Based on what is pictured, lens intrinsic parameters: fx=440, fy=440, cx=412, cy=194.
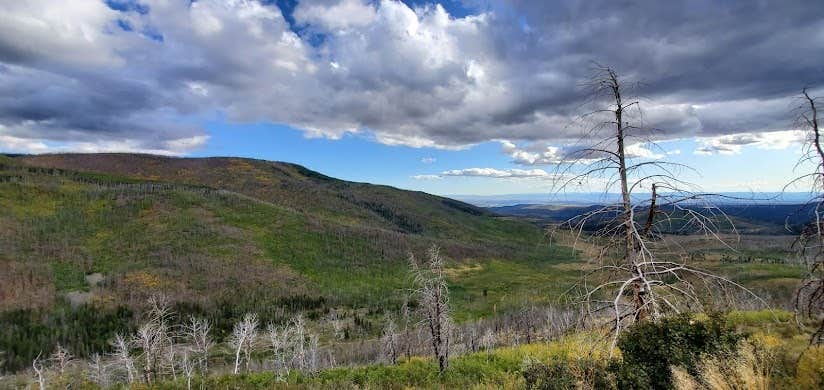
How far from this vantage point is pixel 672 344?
30.4ft

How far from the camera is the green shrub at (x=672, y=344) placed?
30.3ft

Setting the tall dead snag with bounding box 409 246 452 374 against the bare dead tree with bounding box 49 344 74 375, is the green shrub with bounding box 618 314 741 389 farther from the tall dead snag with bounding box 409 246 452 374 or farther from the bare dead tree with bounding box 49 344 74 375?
the bare dead tree with bounding box 49 344 74 375

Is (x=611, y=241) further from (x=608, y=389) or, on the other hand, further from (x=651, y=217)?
(x=608, y=389)

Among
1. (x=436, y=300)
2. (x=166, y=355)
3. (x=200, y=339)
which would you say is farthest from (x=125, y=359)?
(x=436, y=300)

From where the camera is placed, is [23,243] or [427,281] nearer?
[427,281]

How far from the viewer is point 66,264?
178125 millimetres

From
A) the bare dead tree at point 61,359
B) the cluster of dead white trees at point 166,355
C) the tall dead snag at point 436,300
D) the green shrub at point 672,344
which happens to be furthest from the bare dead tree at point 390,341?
the green shrub at point 672,344

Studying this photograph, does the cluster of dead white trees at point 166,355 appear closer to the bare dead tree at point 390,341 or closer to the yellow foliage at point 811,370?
the bare dead tree at point 390,341

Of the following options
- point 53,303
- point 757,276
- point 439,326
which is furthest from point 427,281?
point 757,276

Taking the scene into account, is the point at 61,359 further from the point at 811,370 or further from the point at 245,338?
the point at 811,370

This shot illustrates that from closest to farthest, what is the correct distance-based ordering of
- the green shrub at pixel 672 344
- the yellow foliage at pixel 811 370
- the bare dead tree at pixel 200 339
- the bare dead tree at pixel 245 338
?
the yellow foliage at pixel 811 370 → the green shrub at pixel 672 344 → the bare dead tree at pixel 245 338 → the bare dead tree at pixel 200 339

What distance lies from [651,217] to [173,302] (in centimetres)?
18157

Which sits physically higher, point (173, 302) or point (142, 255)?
point (142, 255)

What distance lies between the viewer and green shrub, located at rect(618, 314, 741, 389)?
9242mm
